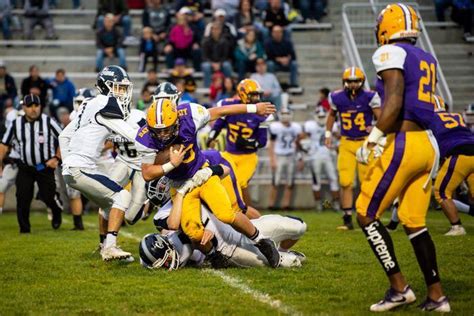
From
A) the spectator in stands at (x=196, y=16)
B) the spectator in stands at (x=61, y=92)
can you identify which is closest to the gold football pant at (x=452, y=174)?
the spectator in stands at (x=61, y=92)

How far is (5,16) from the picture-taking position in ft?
63.9

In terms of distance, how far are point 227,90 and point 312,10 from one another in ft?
12.6

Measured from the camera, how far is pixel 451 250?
8.95m

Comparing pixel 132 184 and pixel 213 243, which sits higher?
pixel 132 184

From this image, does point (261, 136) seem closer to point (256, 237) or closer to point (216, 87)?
point (256, 237)

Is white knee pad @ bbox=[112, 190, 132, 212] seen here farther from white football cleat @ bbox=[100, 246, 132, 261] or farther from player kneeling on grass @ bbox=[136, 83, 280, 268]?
player kneeling on grass @ bbox=[136, 83, 280, 268]

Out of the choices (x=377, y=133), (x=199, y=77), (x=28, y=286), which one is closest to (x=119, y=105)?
(x=28, y=286)

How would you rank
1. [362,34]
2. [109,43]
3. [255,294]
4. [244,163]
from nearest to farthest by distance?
[255,294]
[244,163]
[362,34]
[109,43]

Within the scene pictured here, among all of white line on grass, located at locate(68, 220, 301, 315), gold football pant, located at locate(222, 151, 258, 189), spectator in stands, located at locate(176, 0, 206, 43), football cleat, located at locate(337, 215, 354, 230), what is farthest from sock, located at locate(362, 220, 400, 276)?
spectator in stands, located at locate(176, 0, 206, 43)

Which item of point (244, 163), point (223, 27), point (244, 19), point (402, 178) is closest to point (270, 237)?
point (402, 178)

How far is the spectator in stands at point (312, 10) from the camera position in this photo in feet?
63.4

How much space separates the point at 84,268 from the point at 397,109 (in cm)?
350

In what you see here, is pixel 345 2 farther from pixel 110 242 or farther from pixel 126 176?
pixel 110 242

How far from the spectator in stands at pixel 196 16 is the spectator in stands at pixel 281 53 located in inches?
59.2
